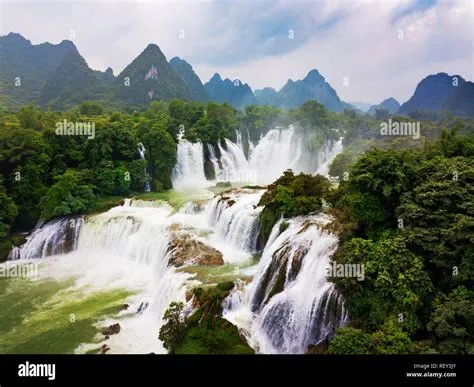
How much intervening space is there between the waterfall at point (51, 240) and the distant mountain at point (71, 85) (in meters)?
37.8

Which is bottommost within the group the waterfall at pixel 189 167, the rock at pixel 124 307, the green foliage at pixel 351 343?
the rock at pixel 124 307

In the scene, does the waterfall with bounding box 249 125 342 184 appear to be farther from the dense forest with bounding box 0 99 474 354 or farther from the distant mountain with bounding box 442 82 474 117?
the dense forest with bounding box 0 99 474 354

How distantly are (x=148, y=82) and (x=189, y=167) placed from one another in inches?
1378

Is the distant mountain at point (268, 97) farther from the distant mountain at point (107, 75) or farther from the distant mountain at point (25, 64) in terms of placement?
the distant mountain at point (25, 64)

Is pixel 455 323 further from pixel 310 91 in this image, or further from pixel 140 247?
pixel 310 91

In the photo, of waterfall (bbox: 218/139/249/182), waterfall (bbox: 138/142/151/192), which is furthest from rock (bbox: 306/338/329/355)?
waterfall (bbox: 218/139/249/182)

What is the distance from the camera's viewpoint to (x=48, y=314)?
999cm

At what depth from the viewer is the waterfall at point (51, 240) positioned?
14000mm

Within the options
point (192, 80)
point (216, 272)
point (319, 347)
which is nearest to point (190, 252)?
point (216, 272)

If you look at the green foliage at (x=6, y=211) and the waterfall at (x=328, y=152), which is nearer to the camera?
the green foliage at (x=6, y=211)

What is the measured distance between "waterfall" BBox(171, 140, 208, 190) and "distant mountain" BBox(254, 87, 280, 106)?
33.7 metres

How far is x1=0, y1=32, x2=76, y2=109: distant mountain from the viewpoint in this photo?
2024 inches
